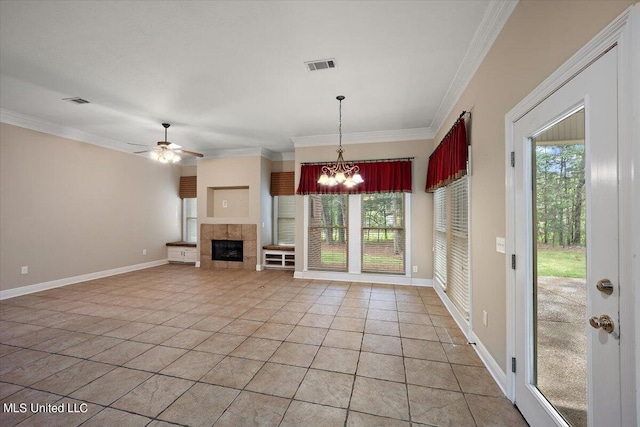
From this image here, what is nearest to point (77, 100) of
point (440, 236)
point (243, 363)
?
point (243, 363)

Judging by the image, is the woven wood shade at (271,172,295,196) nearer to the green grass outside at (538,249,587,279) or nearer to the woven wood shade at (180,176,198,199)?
the woven wood shade at (180,176,198,199)

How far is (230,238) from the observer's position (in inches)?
274

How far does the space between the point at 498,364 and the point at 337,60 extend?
10.9 feet

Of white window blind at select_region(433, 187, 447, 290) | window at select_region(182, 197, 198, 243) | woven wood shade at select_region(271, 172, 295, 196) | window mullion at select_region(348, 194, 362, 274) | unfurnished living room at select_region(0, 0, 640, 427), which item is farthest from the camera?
window at select_region(182, 197, 198, 243)

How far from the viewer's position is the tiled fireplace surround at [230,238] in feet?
22.3

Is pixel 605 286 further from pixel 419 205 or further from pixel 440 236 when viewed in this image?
pixel 419 205

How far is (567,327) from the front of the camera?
1.41 m

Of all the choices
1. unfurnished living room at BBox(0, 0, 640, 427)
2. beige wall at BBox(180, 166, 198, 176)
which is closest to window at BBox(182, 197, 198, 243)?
beige wall at BBox(180, 166, 198, 176)

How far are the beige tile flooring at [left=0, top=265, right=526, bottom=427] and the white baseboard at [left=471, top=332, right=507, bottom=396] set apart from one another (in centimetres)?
5

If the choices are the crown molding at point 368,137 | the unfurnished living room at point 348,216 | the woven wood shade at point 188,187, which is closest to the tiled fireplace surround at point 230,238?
the unfurnished living room at point 348,216

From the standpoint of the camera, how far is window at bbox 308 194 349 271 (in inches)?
223

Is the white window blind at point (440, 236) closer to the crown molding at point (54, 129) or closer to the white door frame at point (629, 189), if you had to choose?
the white door frame at point (629, 189)

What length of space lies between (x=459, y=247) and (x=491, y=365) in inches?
58.8

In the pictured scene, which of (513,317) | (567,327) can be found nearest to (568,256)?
(567,327)
